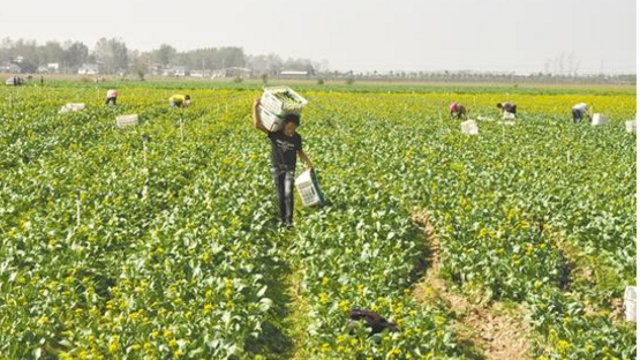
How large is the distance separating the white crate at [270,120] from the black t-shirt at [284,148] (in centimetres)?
11

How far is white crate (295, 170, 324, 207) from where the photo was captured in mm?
11258

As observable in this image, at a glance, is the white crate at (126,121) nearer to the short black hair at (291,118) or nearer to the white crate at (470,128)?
the white crate at (470,128)

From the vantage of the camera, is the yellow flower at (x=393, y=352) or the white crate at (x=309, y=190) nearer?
the yellow flower at (x=393, y=352)

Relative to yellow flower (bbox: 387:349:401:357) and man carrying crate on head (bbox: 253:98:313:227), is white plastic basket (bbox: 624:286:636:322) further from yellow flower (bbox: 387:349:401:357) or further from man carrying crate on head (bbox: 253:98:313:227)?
man carrying crate on head (bbox: 253:98:313:227)

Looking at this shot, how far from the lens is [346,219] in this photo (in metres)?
10.4

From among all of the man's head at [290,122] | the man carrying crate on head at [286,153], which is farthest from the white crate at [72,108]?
the man's head at [290,122]

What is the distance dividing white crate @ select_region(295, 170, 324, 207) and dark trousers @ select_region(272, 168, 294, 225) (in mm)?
327

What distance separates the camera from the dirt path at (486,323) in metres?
6.75

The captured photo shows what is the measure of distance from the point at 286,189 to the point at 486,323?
14.6 feet

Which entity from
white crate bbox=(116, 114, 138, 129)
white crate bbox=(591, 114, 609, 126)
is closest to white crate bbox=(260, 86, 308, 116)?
white crate bbox=(116, 114, 138, 129)

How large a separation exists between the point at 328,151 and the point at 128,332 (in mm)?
12404

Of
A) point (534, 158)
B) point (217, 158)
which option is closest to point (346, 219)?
point (217, 158)

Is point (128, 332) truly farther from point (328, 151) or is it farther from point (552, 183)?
point (328, 151)

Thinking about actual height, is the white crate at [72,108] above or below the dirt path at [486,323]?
above
